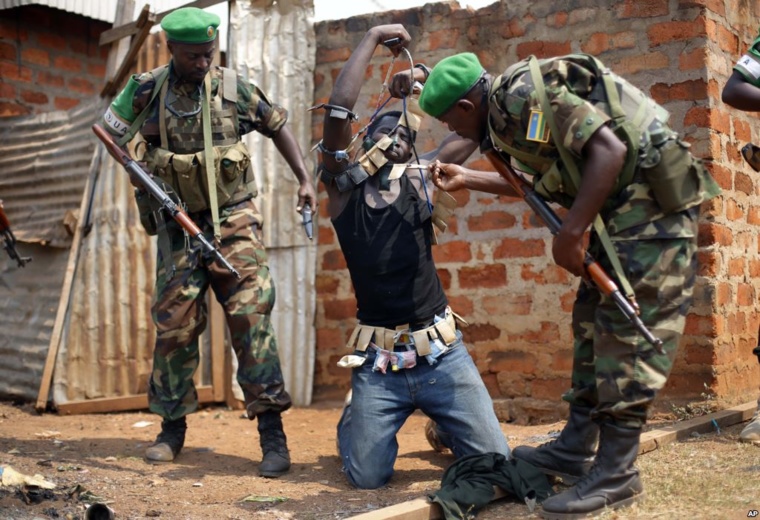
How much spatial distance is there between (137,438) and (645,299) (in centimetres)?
331

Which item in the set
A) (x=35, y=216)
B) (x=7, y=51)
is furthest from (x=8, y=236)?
(x=7, y=51)

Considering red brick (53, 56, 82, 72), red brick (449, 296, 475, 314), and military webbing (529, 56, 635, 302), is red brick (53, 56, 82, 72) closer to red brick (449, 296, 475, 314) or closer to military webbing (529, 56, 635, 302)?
red brick (449, 296, 475, 314)

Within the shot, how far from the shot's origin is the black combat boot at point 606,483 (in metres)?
3.01

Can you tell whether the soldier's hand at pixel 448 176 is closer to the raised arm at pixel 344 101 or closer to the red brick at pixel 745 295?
the raised arm at pixel 344 101

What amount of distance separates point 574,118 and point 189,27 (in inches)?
81.0

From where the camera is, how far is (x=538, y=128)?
9.74ft

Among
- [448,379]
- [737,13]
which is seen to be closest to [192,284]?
[448,379]

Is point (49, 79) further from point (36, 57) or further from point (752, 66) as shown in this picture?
point (752, 66)

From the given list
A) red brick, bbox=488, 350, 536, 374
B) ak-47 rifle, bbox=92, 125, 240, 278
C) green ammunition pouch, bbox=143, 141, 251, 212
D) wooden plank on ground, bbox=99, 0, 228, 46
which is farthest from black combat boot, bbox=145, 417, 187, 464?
wooden plank on ground, bbox=99, 0, 228, 46

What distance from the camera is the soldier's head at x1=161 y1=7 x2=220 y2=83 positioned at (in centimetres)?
411

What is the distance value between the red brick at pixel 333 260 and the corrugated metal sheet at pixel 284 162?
81 mm

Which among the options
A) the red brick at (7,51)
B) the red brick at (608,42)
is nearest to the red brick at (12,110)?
the red brick at (7,51)

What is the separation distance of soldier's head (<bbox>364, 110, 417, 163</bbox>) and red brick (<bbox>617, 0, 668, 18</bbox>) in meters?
1.83

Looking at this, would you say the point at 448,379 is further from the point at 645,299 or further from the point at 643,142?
the point at 643,142
